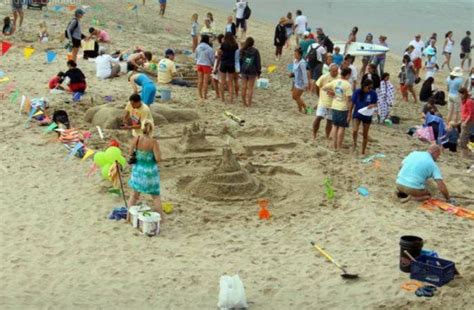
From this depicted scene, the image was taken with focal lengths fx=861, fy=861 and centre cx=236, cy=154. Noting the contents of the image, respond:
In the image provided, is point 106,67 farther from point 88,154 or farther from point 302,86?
point 88,154

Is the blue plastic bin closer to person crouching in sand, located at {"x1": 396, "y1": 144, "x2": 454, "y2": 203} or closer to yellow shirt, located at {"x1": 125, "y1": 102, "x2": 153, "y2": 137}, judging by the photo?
person crouching in sand, located at {"x1": 396, "y1": 144, "x2": 454, "y2": 203}

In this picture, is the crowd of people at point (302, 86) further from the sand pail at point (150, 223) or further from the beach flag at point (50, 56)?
the beach flag at point (50, 56)

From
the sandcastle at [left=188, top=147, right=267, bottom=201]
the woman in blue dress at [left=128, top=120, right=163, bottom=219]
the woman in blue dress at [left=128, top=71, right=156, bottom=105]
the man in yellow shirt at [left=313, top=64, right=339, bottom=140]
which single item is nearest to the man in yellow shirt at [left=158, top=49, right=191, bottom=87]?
the woman in blue dress at [left=128, top=71, right=156, bottom=105]

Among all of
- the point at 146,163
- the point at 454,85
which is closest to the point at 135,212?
the point at 146,163

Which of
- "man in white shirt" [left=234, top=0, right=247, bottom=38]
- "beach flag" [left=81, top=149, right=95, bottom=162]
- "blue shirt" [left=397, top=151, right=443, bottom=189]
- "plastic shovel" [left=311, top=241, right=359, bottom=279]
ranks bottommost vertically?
"plastic shovel" [left=311, top=241, right=359, bottom=279]

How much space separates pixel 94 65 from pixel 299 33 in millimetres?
8593

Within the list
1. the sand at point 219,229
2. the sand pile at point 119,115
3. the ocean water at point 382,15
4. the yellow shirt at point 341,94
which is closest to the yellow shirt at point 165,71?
the sand at point 219,229

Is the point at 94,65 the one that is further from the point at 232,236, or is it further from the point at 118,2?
the point at 118,2

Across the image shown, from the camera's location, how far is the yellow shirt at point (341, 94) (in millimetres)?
13508

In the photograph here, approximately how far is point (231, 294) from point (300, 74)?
8649 millimetres

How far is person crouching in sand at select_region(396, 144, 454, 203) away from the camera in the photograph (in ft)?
35.5

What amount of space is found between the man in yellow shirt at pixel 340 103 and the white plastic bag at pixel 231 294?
5916 millimetres

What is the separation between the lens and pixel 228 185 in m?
11.5

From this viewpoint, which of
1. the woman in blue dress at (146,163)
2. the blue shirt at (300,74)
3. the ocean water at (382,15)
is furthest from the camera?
the ocean water at (382,15)
